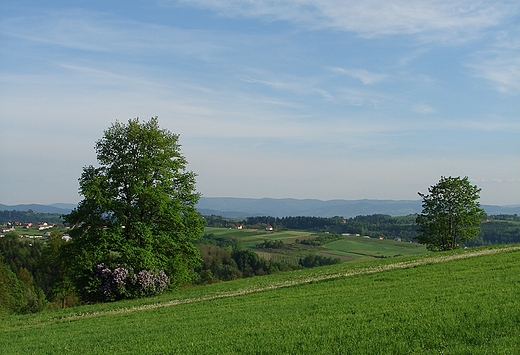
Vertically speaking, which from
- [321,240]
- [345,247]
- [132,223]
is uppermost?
[132,223]

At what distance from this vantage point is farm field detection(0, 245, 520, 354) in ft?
38.4

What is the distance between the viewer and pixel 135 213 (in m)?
36.8

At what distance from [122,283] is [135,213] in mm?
5779

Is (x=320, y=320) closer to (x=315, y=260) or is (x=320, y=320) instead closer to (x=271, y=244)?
(x=315, y=260)

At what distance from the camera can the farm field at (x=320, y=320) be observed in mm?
11703

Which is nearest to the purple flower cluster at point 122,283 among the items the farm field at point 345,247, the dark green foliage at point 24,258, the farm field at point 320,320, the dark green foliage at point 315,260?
the farm field at point 320,320

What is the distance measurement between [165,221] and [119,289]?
6.69 m

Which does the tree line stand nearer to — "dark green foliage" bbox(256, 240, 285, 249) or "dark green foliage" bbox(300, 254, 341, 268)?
"dark green foliage" bbox(300, 254, 341, 268)

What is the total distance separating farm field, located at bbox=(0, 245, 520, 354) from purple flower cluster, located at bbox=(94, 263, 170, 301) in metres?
4.05

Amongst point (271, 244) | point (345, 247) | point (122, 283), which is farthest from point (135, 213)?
point (271, 244)

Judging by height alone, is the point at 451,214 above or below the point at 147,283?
above

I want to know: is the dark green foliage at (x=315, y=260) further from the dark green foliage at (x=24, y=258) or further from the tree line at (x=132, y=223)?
the tree line at (x=132, y=223)

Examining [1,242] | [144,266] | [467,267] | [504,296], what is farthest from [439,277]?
[1,242]

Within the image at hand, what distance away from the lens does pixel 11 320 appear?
27.2 metres
